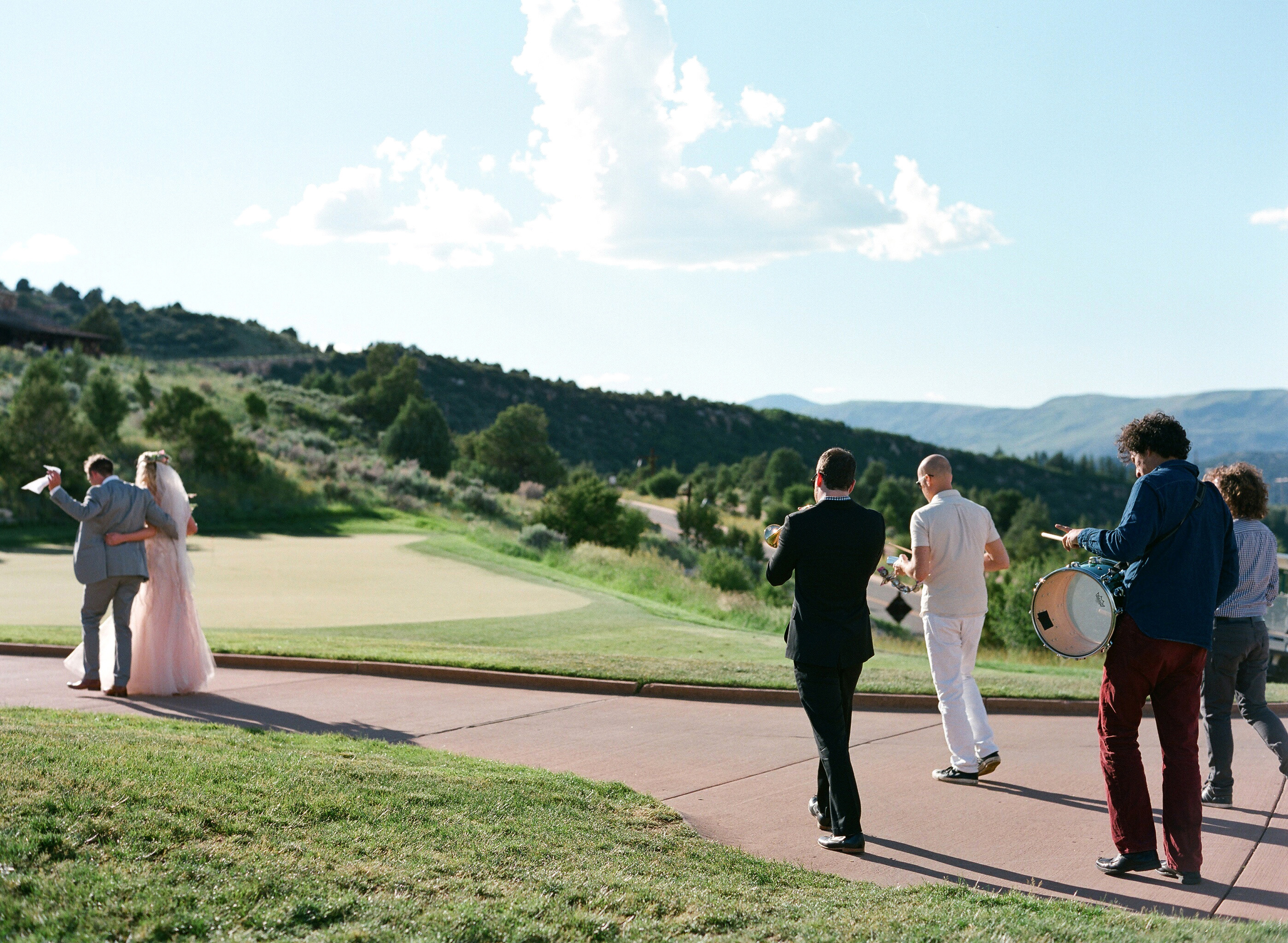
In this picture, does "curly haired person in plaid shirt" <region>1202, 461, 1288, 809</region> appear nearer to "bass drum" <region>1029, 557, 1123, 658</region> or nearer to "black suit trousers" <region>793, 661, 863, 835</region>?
"bass drum" <region>1029, 557, 1123, 658</region>

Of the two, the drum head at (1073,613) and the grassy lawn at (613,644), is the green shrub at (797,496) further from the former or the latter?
the drum head at (1073,613)

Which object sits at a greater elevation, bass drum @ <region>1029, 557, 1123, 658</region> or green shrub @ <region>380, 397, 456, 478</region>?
green shrub @ <region>380, 397, 456, 478</region>

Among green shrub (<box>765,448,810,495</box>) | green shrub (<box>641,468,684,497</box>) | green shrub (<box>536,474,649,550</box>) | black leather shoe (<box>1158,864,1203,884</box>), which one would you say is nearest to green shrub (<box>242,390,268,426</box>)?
green shrub (<box>536,474,649,550</box>)

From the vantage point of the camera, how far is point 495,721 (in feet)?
29.1

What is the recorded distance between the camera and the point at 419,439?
174 ft

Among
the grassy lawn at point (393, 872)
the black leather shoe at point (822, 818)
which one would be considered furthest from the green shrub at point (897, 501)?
the grassy lawn at point (393, 872)

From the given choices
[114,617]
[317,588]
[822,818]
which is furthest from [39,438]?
[822,818]

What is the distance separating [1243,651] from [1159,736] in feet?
5.39

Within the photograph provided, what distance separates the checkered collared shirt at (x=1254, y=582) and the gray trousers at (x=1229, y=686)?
0.05 meters

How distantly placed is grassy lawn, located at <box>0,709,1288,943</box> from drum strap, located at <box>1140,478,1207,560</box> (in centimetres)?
174

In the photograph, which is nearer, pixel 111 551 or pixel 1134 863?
pixel 1134 863

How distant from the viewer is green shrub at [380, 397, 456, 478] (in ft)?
173

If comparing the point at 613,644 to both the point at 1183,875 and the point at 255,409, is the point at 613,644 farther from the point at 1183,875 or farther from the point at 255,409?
the point at 255,409

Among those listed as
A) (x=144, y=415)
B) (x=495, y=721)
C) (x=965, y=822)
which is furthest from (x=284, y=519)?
(x=965, y=822)
